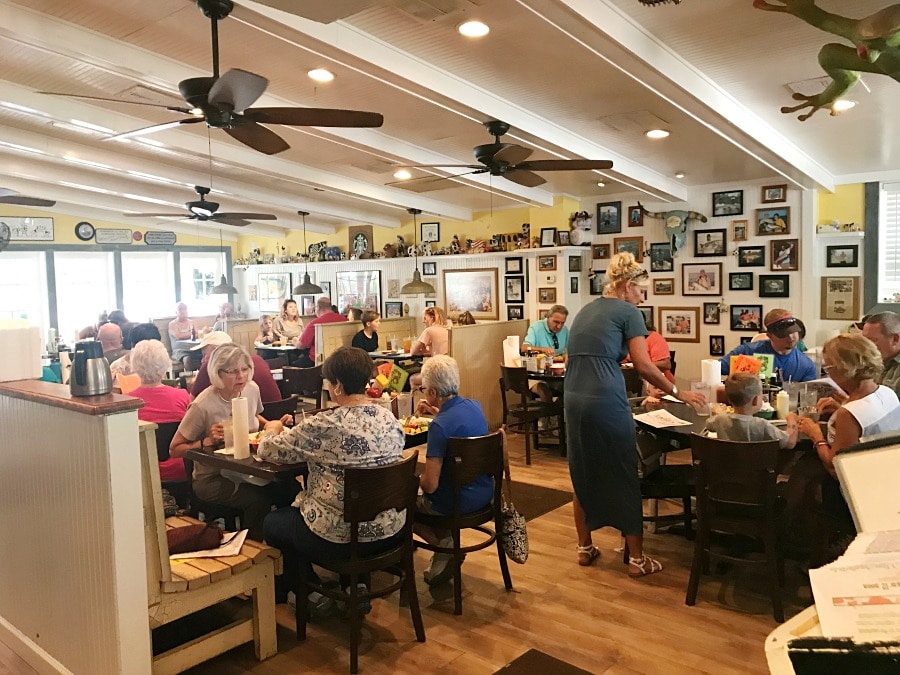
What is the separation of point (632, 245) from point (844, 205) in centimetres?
231

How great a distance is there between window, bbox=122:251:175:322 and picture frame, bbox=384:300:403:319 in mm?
4261

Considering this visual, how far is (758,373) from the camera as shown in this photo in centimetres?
404

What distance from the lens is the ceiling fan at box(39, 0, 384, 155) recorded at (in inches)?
129

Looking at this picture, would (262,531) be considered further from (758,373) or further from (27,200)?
(27,200)

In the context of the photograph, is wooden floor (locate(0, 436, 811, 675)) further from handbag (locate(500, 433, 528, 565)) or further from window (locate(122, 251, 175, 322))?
window (locate(122, 251, 175, 322))

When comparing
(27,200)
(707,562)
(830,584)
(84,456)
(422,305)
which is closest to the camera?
(830,584)

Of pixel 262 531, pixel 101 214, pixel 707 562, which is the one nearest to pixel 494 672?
pixel 262 531

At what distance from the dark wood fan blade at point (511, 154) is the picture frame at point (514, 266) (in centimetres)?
428

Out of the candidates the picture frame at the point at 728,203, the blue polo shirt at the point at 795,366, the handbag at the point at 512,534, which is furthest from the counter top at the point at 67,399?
the picture frame at the point at 728,203

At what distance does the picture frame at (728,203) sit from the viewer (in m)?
7.69

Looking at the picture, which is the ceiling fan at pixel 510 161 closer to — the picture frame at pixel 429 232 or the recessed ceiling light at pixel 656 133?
the recessed ceiling light at pixel 656 133

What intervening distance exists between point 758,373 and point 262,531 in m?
2.94

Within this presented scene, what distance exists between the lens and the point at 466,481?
10.5ft

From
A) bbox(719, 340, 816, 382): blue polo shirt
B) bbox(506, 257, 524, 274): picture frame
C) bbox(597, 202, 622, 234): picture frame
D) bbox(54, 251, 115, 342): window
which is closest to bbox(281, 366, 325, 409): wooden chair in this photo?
bbox(506, 257, 524, 274): picture frame
